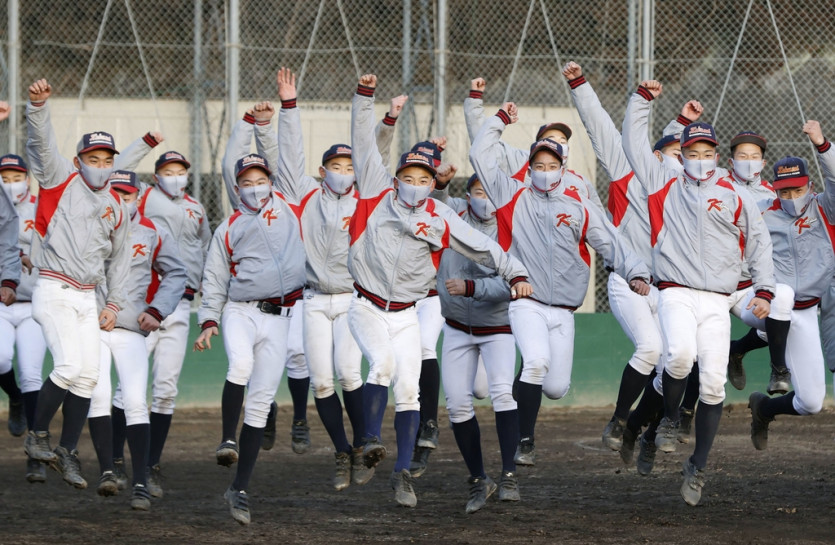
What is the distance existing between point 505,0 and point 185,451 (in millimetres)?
6385

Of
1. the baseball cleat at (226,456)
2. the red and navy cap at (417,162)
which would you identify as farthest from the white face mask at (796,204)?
the baseball cleat at (226,456)

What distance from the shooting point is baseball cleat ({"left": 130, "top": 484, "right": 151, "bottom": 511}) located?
366 inches

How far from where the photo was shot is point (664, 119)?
624 inches

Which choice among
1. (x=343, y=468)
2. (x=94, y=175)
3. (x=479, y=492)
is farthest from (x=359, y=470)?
(x=94, y=175)

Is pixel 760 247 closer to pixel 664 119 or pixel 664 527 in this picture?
pixel 664 527

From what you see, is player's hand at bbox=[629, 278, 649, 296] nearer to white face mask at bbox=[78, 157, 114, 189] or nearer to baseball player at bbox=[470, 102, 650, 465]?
baseball player at bbox=[470, 102, 650, 465]

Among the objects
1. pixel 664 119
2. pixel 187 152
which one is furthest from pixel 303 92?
pixel 664 119

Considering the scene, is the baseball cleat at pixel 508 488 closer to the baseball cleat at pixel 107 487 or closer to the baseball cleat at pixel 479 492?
the baseball cleat at pixel 479 492

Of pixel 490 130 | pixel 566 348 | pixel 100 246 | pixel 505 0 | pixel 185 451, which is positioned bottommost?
pixel 185 451

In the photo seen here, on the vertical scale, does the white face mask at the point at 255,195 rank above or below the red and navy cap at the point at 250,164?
below

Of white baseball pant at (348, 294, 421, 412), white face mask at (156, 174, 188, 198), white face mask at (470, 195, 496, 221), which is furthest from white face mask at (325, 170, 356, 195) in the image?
white face mask at (156, 174, 188, 198)

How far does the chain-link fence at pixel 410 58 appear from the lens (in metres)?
14.8

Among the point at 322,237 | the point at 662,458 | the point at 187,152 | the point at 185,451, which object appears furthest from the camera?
the point at 187,152

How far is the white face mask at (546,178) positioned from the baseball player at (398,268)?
27.4 inches
